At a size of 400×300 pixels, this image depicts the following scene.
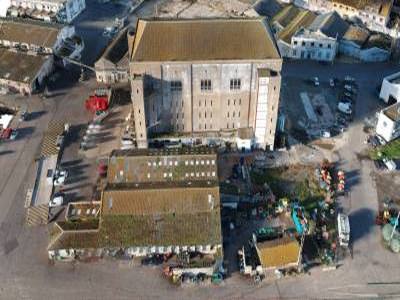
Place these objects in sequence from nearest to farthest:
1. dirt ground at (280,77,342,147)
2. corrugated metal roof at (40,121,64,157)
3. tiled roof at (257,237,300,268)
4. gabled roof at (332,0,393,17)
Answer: tiled roof at (257,237,300,268) → corrugated metal roof at (40,121,64,157) → dirt ground at (280,77,342,147) → gabled roof at (332,0,393,17)

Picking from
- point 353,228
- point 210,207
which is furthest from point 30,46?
point 353,228

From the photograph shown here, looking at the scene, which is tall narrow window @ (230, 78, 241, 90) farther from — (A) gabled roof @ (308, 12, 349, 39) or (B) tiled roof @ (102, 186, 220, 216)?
(A) gabled roof @ (308, 12, 349, 39)

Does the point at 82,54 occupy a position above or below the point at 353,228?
above

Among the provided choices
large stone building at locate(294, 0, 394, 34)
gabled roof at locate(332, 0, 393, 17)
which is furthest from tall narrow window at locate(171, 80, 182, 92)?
gabled roof at locate(332, 0, 393, 17)

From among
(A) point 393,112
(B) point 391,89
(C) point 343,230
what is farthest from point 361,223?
(B) point 391,89

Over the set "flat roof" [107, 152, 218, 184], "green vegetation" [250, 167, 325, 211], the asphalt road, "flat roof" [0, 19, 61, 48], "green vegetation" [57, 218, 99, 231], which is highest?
"flat roof" [0, 19, 61, 48]

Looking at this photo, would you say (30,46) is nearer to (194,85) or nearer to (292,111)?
(194,85)
